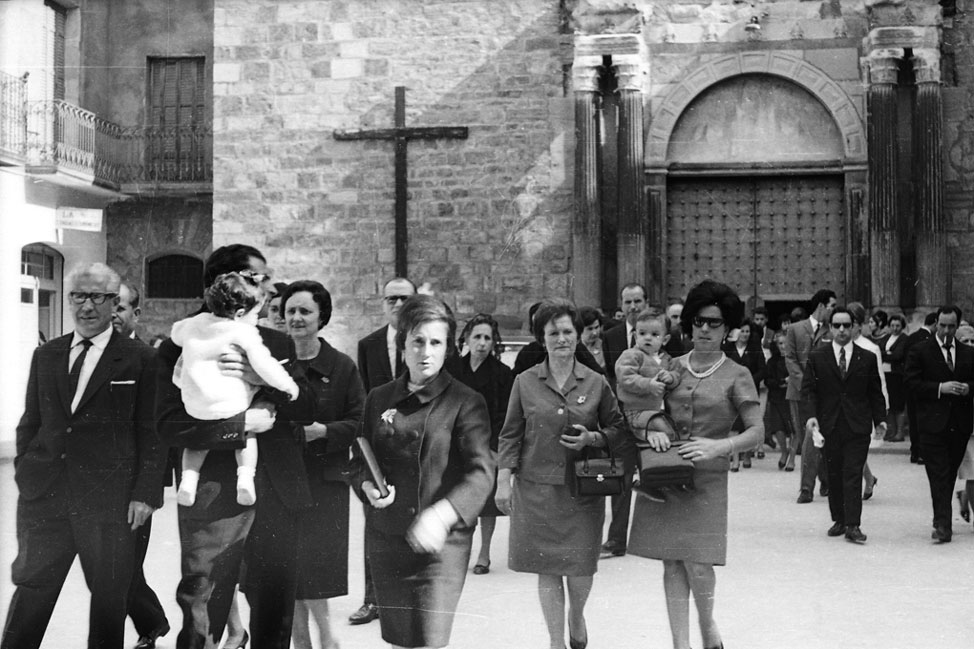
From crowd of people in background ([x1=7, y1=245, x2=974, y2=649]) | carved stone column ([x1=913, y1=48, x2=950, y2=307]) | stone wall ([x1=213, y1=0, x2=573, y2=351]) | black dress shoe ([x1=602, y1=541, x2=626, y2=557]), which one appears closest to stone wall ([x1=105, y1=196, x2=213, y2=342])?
A: stone wall ([x1=213, y1=0, x2=573, y2=351])

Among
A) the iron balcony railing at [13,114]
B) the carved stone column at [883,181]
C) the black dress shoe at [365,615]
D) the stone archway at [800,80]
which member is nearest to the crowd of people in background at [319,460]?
Result: the black dress shoe at [365,615]

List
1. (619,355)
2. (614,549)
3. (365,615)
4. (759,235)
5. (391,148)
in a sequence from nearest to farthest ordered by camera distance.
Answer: (365,615)
(614,549)
(619,355)
(759,235)
(391,148)

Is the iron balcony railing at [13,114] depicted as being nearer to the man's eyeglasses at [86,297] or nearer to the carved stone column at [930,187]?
the man's eyeglasses at [86,297]

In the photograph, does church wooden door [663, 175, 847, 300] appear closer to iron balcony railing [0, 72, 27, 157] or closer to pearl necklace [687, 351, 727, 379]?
iron balcony railing [0, 72, 27, 157]

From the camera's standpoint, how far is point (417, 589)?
4.23 meters

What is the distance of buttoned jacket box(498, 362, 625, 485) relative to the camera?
16.7 ft

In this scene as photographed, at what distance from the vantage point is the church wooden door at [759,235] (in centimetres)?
1314

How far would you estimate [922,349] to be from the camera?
8.24 meters

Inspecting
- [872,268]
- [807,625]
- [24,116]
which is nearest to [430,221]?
[872,268]

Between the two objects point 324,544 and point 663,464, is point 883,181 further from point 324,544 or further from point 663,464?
point 324,544

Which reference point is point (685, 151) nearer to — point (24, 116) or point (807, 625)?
point (24, 116)

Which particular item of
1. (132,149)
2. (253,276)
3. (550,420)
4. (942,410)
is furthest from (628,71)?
(253,276)

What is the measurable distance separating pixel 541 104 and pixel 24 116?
6.77 meters

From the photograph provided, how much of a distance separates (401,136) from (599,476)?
945 cm
